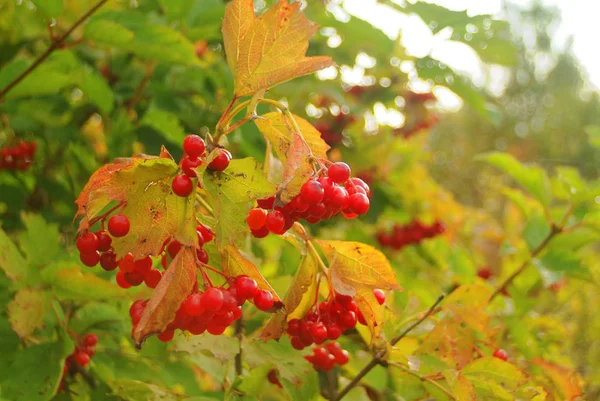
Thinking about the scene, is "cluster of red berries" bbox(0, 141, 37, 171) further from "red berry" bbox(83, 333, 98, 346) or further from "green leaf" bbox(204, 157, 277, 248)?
"green leaf" bbox(204, 157, 277, 248)

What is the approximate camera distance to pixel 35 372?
1188mm

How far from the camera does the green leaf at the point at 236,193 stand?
0.82 m

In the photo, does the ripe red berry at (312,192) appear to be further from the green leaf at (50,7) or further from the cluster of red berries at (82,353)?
the green leaf at (50,7)

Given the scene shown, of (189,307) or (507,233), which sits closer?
(189,307)

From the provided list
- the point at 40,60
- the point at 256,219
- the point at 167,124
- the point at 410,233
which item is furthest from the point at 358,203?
the point at 410,233

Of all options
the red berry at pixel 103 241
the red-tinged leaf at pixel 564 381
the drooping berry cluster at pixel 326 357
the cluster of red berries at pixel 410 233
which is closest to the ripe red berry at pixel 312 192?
the red berry at pixel 103 241

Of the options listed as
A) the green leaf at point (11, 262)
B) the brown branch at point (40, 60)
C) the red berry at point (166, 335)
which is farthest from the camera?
the brown branch at point (40, 60)

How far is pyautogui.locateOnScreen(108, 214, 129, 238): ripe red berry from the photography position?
0.83m

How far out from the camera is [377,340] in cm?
111

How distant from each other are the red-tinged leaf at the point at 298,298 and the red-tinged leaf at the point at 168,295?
219 millimetres

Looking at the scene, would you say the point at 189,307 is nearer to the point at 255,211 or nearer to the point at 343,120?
the point at 255,211

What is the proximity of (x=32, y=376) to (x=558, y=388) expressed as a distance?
125 cm

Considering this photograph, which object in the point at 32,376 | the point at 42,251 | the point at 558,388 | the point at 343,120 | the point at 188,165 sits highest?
the point at 188,165

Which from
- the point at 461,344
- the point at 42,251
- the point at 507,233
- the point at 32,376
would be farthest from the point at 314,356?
the point at 507,233
